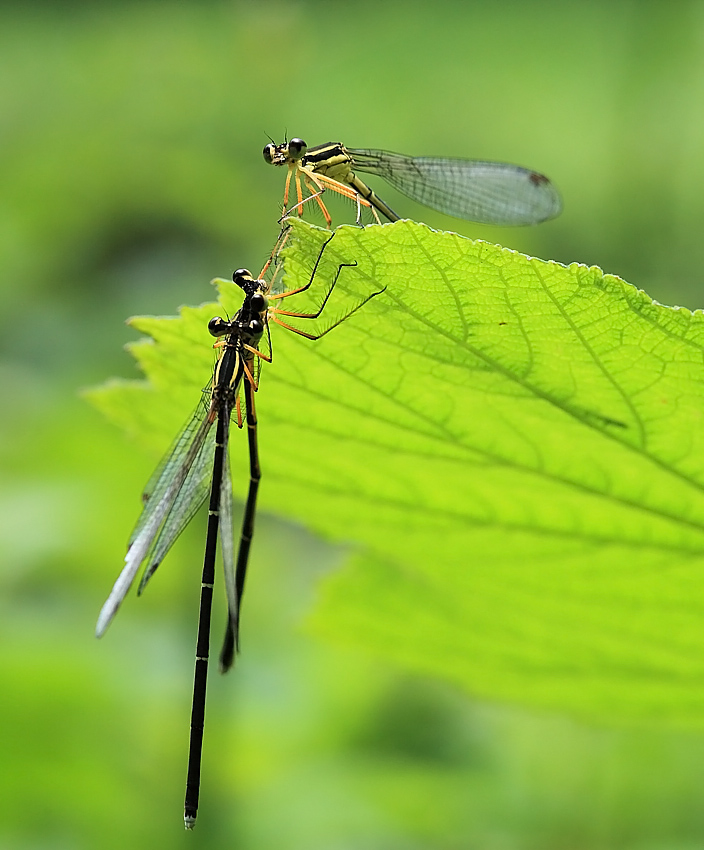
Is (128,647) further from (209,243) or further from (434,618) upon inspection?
(209,243)

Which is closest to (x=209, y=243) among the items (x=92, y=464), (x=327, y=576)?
(x=92, y=464)

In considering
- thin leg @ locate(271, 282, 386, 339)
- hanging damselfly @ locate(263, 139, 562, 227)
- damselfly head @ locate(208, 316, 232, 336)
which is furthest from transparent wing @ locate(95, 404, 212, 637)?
hanging damselfly @ locate(263, 139, 562, 227)

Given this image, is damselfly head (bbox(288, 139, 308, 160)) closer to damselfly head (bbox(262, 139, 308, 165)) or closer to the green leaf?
→ damselfly head (bbox(262, 139, 308, 165))

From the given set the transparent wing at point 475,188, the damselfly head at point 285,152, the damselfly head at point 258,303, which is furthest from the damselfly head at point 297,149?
the damselfly head at point 258,303

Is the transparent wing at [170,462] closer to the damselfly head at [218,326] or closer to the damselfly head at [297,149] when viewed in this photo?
the damselfly head at [218,326]

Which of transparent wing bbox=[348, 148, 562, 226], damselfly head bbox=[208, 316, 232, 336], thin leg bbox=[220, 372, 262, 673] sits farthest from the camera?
transparent wing bbox=[348, 148, 562, 226]

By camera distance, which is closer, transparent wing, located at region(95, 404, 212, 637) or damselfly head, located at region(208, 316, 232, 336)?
damselfly head, located at region(208, 316, 232, 336)
